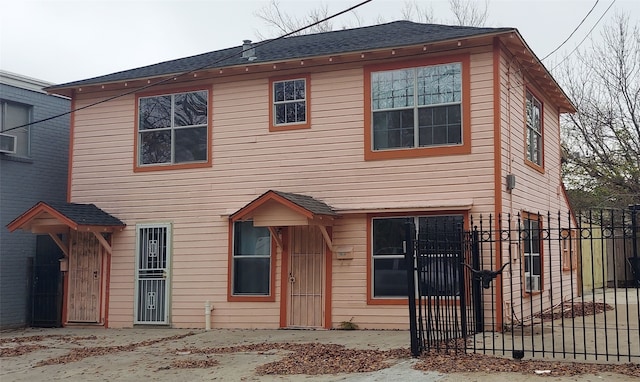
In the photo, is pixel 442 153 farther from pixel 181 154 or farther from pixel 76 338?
pixel 76 338

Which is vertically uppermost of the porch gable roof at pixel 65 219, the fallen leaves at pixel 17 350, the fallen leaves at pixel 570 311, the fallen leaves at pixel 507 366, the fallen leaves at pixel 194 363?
the porch gable roof at pixel 65 219

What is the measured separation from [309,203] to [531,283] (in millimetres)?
4589

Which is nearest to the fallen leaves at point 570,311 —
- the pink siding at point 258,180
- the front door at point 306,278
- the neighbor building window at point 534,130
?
the pink siding at point 258,180

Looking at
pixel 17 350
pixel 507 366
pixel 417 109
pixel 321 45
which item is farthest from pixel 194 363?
pixel 321 45

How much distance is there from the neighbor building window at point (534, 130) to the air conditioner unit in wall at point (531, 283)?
250 cm

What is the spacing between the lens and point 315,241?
13266 mm

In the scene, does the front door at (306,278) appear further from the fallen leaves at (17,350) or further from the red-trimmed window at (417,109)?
the fallen leaves at (17,350)

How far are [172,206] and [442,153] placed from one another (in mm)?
6007

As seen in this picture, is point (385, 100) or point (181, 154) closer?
point (385, 100)

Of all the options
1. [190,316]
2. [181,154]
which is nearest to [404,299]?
[190,316]

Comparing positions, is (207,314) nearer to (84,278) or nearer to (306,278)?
(306,278)

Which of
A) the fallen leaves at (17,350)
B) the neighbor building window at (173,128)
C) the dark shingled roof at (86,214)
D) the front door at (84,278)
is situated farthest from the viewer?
the front door at (84,278)

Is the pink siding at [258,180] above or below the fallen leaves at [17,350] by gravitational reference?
above

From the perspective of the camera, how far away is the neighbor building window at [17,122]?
16.4 m
